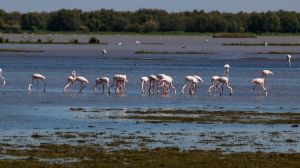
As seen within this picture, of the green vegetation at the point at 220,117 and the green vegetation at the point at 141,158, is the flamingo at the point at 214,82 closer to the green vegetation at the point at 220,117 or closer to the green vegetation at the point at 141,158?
the green vegetation at the point at 220,117

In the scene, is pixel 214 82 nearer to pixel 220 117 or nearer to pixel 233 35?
pixel 220 117

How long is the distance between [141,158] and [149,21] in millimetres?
139102

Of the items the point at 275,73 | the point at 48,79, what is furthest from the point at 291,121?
the point at 275,73

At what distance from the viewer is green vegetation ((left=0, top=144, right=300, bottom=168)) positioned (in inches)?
643

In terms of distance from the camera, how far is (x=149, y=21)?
15562cm

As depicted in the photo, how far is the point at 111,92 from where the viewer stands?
113 feet

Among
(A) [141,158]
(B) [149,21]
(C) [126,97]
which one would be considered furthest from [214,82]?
(B) [149,21]

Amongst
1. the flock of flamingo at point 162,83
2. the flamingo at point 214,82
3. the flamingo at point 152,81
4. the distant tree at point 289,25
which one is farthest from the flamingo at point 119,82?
the distant tree at point 289,25

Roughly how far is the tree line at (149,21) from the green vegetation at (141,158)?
125316mm

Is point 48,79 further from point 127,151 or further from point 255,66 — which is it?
point 127,151

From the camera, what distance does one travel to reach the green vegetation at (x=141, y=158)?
16344 mm

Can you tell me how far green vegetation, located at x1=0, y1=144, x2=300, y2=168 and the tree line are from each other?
125 meters

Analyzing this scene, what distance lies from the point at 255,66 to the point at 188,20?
98665 millimetres

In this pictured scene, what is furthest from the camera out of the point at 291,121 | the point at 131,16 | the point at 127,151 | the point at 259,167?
the point at 131,16
